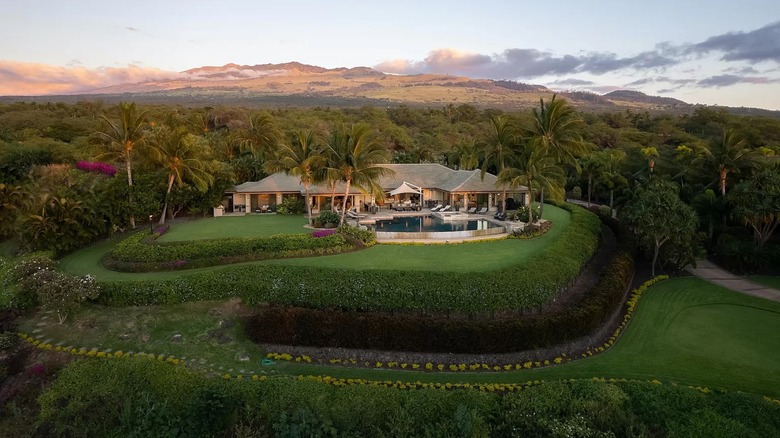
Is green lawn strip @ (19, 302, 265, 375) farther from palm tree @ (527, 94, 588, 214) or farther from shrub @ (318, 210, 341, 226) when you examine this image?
palm tree @ (527, 94, 588, 214)

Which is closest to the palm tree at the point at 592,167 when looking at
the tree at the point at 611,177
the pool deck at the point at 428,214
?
the tree at the point at 611,177

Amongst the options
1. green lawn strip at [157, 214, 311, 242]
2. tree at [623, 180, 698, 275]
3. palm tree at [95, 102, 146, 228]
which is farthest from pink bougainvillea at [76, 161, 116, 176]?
tree at [623, 180, 698, 275]

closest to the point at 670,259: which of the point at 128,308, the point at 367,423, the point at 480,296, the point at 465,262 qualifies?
the point at 465,262

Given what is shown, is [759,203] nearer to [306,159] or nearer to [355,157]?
[355,157]

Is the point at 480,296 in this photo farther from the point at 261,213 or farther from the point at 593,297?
the point at 261,213

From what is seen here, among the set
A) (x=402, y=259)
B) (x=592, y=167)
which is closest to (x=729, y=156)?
(x=592, y=167)

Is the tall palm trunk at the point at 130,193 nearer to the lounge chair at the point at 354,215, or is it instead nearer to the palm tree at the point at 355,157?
the palm tree at the point at 355,157

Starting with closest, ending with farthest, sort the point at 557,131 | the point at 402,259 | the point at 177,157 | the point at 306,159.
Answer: the point at 402,259, the point at 306,159, the point at 177,157, the point at 557,131
